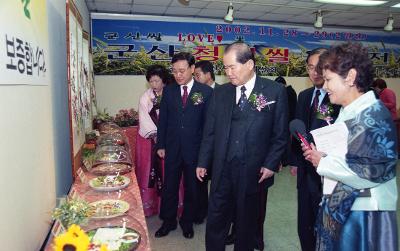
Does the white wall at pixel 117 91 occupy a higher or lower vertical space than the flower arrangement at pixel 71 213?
higher

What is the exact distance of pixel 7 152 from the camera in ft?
3.34

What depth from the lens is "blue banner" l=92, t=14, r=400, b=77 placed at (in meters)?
5.63

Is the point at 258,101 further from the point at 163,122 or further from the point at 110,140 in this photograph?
the point at 110,140

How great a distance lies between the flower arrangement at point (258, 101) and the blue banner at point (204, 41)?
4087 millimetres

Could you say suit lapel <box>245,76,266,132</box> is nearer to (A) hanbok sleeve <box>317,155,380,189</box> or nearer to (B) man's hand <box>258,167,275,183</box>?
(B) man's hand <box>258,167,275,183</box>

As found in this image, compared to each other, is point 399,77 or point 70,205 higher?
point 399,77

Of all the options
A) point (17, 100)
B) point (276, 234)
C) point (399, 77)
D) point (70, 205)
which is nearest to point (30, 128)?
point (17, 100)

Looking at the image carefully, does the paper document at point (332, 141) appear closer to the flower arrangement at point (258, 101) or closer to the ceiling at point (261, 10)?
the flower arrangement at point (258, 101)

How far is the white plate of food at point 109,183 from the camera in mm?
1874

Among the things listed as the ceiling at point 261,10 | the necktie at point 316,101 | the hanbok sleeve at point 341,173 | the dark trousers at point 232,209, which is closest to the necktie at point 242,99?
the dark trousers at point 232,209

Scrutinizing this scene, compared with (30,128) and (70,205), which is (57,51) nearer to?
(30,128)

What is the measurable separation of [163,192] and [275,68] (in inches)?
173

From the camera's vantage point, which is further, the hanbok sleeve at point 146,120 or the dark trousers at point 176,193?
the hanbok sleeve at point 146,120

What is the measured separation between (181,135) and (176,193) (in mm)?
562
